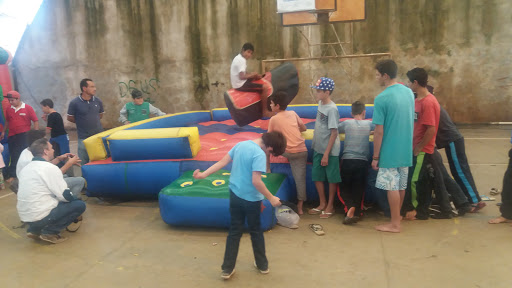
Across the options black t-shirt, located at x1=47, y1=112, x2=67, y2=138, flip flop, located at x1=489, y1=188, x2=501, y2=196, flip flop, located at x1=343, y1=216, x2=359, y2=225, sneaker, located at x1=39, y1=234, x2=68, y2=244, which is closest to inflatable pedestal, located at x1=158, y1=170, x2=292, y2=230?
flip flop, located at x1=343, y1=216, x2=359, y2=225

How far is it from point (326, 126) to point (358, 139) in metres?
0.38

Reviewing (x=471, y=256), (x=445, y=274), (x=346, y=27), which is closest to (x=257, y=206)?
(x=445, y=274)

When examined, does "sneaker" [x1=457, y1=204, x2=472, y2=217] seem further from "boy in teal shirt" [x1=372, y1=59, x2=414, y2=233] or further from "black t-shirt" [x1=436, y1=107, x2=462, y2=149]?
"boy in teal shirt" [x1=372, y1=59, x2=414, y2=233]

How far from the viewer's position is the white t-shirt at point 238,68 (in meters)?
6.32

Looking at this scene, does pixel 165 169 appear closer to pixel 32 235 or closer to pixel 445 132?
pixel 32 235

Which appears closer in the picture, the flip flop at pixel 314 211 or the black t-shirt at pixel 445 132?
the black t-shirt at pixel 445 132

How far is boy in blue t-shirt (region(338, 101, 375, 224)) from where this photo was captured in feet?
15.0

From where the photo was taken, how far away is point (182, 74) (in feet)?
40.5

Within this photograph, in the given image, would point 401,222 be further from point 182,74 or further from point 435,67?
point 182,74

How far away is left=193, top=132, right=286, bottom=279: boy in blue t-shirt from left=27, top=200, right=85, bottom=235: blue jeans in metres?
1.75

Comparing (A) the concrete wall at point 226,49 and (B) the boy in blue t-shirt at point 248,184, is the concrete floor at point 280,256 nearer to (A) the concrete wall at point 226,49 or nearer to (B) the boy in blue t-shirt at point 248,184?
(B) the boy in blue t-shirt at point 248,184

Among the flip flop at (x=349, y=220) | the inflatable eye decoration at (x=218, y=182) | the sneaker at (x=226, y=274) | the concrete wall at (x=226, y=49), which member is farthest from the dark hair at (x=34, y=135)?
the concrete wall at (x=226, y=49)

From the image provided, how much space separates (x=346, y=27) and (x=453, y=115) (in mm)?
3714

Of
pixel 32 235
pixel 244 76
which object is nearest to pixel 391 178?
pixel 244 76
